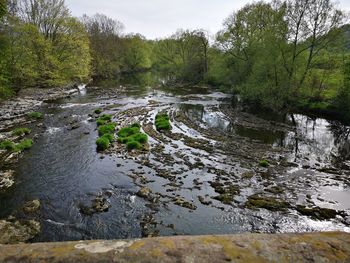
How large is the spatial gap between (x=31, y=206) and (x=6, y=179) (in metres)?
3.63

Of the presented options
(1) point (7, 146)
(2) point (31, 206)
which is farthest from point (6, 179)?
(1) point (7, 146)

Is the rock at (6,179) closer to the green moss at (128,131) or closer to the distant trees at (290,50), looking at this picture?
the green moss at (128,131)

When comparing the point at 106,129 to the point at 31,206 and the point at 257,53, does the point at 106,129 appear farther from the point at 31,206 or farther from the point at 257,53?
the point at 257,53

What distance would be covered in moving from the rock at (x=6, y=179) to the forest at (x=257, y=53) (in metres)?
15.9

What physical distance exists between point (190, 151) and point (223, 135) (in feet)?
16.8

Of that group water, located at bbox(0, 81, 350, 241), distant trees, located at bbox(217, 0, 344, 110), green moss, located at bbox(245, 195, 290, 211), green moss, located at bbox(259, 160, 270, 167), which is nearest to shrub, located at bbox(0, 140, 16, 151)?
water, located at bbox(0, 81, 350, 241)

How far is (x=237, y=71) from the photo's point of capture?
144 feet

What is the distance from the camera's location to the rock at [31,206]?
10945mm

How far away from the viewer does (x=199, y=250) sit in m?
2.37

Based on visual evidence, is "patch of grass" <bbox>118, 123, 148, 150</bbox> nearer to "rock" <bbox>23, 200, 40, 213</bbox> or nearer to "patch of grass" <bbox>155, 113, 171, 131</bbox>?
"patch of grass" <bbox>155, 113, 171, 131</bbox>

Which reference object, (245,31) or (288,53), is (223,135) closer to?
(288,53)

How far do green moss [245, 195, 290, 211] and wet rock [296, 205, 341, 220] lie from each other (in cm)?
61

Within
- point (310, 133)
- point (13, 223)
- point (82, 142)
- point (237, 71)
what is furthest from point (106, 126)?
point (237, 71)

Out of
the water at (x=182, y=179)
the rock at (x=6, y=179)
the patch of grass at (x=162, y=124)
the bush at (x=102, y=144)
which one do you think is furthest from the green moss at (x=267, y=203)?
the patch of grass at (x=162, y=124)
